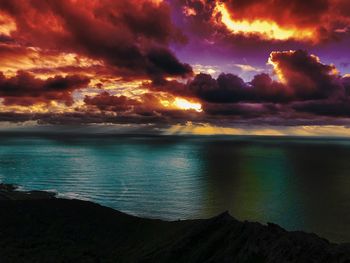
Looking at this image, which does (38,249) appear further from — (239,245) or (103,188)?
(103,188)

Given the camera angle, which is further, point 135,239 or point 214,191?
point 214,191

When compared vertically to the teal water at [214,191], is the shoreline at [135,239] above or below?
above

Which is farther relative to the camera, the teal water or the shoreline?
the teal water

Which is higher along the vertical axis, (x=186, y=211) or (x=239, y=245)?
(x=239, y=245)

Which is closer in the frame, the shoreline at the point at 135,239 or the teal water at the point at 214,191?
the shoreline at the point at 135,239

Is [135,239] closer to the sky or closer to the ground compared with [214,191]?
closer to the sky

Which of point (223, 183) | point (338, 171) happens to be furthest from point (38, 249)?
point (338, 171)

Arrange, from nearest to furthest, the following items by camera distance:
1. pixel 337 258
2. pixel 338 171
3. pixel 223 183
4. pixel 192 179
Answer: pixel 337 258
pixel 223 183
pixel 192 179
pixel 338 171

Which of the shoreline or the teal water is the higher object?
the shoreline
